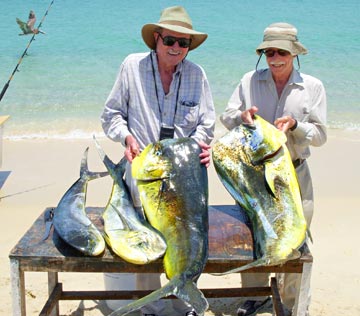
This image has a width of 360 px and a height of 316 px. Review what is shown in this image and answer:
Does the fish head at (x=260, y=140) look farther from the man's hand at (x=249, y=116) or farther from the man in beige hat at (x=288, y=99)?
the man in beige hat at (x=288, y=99)

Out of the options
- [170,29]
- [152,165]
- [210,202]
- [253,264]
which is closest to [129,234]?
[152,165]

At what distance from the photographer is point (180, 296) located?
2.29m

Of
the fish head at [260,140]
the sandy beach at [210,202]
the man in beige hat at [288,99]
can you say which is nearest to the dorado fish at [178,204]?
the fish head at [260,140]

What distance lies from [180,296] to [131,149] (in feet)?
3.37

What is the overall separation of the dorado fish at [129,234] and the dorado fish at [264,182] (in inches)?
19.7

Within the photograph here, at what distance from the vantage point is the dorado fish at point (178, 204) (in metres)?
2.42

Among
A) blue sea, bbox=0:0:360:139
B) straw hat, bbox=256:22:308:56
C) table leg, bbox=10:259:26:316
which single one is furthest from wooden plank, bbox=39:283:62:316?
blue sea, bbox=0:0:360:139

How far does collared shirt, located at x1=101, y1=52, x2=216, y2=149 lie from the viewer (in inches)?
131

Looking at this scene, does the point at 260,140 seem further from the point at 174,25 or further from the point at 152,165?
the point at 174,25

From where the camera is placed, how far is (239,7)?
2581 cm

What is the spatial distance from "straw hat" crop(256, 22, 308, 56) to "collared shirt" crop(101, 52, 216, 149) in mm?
471

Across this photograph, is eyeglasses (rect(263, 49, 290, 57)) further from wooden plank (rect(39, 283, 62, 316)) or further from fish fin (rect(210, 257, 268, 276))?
wooden plank (rect(39, 283, 62, 316))

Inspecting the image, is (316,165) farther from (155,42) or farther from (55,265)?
(55,265)

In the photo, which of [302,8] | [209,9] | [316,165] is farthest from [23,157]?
[302,8]
